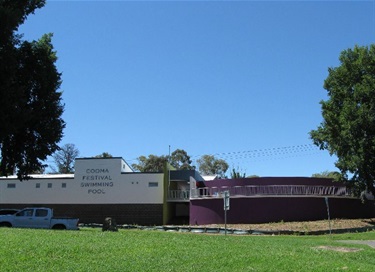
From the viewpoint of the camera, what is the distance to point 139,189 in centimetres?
4397

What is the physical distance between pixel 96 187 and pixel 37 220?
1733 centimetres

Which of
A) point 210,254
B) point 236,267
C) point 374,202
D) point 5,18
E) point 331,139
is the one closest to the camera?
point 236,267

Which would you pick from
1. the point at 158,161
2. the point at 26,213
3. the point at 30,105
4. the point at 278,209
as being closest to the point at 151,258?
the point at 30,105

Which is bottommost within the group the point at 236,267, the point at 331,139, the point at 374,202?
the point at 236,267

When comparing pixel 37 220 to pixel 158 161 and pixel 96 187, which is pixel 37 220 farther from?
pixel 158 161

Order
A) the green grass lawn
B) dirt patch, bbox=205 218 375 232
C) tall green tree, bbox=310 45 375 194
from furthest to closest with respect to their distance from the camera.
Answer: tall green tree, bbox=310 45 375 194 → dirt patch, bbox=205 218 375 232 → the green grass lawn

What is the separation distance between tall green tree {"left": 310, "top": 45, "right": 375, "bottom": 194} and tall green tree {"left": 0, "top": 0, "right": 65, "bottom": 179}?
72.6ft

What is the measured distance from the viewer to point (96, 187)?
44688mm

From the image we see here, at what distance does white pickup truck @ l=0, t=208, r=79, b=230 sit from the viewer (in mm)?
27078

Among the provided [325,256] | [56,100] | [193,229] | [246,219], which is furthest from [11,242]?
[246,219]

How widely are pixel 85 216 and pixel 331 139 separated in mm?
25514

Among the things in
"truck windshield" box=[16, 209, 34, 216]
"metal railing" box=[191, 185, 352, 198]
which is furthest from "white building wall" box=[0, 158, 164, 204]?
"truck windshield" box=[16, 209, 34, 216]

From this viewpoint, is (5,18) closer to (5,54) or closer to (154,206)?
(5,54)

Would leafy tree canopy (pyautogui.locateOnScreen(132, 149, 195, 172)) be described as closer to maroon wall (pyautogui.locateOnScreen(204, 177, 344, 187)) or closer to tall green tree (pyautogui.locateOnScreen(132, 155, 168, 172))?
tall green tree (pyautogui.locateOnScreen(132, 155, 168, 172))
